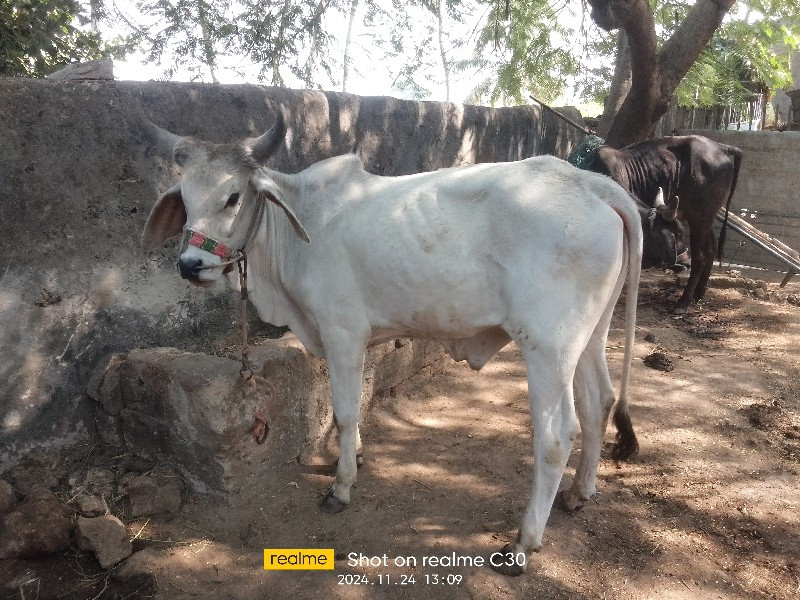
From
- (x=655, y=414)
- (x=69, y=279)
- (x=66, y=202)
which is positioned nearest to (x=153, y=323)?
(x=69, y=279)

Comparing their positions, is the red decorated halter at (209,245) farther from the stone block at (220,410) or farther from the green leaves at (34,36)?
the green leaves at (34,36)

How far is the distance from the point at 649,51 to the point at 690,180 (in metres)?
1.37

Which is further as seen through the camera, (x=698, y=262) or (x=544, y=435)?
(x=698, y=262)

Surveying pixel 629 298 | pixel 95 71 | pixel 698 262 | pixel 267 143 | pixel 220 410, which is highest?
pixel 95 71

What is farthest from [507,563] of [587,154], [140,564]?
[587,154]

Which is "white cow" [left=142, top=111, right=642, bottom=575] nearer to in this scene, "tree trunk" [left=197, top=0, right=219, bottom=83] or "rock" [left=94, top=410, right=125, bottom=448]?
"rock" [left=94, top=410, right=125, bottom=448]

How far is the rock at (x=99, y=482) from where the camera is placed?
2.81 metres

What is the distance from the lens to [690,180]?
19.9 ft

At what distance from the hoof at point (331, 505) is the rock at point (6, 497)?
4.35 ft

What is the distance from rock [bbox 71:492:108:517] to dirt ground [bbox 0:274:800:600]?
16 centimetres

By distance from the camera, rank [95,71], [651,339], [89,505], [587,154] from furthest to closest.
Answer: [587,154] < [651,339] < [95,71] < [89,505]

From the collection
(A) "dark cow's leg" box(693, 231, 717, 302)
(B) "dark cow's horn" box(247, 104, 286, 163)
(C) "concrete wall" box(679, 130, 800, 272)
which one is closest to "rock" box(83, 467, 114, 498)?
(B) "dark cow's horn" box(247, 104, 286, 163)

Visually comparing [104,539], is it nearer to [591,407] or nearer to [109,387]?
[109,387]

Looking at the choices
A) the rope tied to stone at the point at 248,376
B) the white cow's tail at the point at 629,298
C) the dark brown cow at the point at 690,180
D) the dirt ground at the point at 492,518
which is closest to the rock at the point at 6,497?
the dirt ground at the point at 492,518
